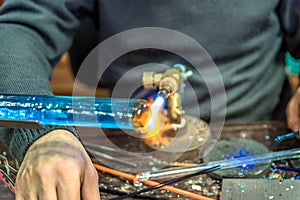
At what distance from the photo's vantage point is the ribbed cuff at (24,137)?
759mm

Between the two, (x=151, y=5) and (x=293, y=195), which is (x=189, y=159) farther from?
(x=151, y=5)

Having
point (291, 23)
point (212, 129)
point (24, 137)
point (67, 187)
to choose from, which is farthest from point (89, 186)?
point (291, 23)

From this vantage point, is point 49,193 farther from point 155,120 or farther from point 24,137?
point 155,120

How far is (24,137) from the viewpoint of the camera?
770mm

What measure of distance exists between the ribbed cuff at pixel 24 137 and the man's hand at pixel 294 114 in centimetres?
38

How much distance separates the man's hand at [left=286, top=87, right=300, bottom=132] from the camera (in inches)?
35.8

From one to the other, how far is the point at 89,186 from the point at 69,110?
106 mm

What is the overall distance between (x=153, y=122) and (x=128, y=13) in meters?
0.28

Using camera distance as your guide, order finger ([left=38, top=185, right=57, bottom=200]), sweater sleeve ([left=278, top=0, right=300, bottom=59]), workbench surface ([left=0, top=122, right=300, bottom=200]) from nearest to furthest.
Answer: finger ([left=38, top=185, right=57, bottom=200])
workbench surface ([left=0, top=122, right=300, bottom=200])
sweater sleeve ([left=278, top=0, right=300, bottom=59])

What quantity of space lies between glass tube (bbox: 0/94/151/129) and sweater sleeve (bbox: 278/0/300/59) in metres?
0.47

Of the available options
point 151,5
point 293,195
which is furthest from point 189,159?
point 151,5

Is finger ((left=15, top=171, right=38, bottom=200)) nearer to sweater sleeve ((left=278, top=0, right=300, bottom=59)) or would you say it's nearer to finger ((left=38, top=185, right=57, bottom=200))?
finger ((left=38, top=185, right=57, bottom=200))

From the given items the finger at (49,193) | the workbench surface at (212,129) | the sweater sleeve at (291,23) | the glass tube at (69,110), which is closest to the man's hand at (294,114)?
the workbench surface at (212,129)

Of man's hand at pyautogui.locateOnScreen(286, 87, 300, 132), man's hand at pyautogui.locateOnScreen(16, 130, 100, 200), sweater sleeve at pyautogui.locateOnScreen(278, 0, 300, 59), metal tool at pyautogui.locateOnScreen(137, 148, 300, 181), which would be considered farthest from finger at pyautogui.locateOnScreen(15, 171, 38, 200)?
sweater sleeve at pyautogui.locateOnScreen(278, 0, 300, 59)
